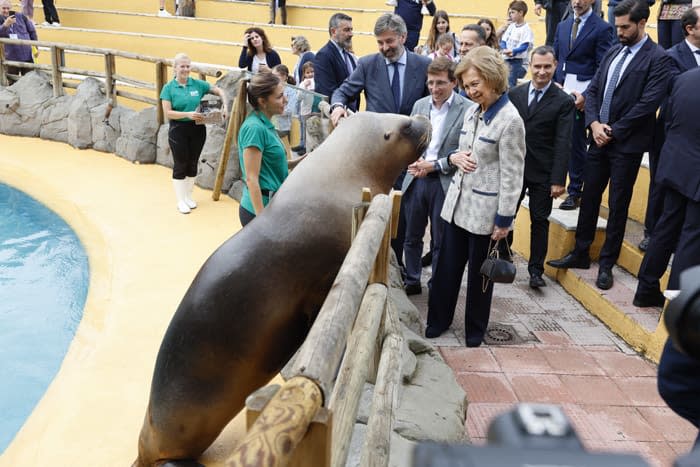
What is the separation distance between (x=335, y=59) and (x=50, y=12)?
37.2ft

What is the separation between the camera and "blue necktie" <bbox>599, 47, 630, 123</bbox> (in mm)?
4227

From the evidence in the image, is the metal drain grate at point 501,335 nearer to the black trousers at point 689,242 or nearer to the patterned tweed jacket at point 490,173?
the patterned tweed jacket at point 490,173

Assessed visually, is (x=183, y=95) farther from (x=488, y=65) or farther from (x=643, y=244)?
(x=643, y=244)

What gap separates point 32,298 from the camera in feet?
18.6

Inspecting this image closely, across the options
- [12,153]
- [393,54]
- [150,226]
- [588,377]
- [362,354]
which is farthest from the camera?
[12,153]

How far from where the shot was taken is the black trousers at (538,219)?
4.46m

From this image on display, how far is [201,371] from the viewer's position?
8.34 ft

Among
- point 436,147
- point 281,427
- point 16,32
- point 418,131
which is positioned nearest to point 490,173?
point 418,131

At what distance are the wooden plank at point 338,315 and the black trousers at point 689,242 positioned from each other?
2.28 metres

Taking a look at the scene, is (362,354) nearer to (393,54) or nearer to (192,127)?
(393,54)

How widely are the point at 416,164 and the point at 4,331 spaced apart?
3.45 metres

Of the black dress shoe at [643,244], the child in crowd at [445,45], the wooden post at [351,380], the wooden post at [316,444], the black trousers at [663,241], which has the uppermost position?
the child in crowd at [445,45]

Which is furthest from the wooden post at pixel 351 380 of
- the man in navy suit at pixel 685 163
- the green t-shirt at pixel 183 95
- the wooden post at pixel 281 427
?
the green t-shirt at pixel 183 95

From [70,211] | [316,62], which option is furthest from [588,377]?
[70,211]
